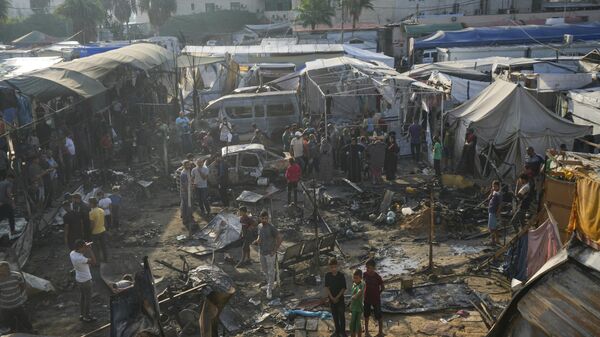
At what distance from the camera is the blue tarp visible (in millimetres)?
33844

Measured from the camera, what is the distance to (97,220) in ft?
37.6

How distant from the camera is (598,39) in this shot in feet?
113

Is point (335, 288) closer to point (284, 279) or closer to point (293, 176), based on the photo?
point (284, 279)

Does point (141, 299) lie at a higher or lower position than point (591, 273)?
lower

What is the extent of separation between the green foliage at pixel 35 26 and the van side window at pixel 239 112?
144 feet

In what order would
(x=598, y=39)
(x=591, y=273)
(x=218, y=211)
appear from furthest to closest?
(x=598, y=39), (x=218, y=211), (x=591, y=273)

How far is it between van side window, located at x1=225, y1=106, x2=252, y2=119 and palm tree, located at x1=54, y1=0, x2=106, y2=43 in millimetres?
31876

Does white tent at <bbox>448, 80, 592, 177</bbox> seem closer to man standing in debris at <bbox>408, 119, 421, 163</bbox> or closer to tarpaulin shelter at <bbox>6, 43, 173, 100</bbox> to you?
man standing in debris at <bbox>408, 119, 421, 163</bbox>

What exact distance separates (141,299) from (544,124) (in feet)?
41.7

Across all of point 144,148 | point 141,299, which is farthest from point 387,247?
point 144,148

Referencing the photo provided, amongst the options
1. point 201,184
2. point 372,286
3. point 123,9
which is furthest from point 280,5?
point 372,286

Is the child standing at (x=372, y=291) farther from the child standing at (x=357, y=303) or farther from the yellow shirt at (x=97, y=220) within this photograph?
the yellow shirt at (x=97, y=220)

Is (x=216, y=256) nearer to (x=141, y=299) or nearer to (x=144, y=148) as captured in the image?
(x=141, y=299)

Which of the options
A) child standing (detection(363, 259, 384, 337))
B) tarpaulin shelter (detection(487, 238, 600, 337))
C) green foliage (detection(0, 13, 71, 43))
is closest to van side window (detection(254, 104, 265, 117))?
child standing (detection(363, 259, 384, 337))
